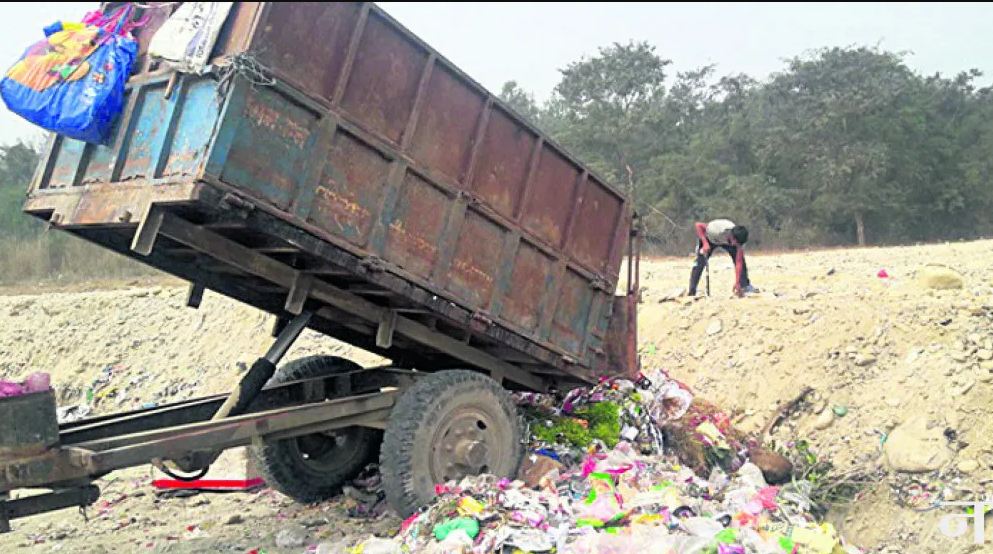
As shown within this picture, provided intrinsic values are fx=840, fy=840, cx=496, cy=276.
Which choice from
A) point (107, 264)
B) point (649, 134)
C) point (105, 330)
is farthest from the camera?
point (649, 134)

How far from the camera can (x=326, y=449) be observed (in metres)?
6.21

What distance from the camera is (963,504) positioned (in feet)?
19.8

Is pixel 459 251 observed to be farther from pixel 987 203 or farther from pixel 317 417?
pixel 987 203

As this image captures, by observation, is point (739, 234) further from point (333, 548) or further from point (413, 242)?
point (333, 548)

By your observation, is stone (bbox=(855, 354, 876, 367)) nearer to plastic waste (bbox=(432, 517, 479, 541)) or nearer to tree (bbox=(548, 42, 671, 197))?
plastic waste (bbox=(432, 517, 479, 541))

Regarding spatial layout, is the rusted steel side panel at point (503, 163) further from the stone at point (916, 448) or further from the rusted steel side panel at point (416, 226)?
the stone at point (916, 448)

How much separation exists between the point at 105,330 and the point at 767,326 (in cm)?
999

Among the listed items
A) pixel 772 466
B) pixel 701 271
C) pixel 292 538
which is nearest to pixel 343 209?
pixel 292 538

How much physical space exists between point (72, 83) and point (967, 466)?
6.63 m

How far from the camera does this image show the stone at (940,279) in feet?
31.4

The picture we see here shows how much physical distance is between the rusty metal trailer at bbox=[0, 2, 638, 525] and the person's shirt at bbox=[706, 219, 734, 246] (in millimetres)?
5113

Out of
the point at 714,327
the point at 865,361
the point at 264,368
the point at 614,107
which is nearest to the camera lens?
the point at 264,368

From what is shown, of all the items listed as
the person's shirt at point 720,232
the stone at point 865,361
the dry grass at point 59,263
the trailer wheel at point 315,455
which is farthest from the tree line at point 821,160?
the trailer wheel at point 315,455

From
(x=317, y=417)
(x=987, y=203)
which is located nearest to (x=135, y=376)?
(x=317, y=417)
